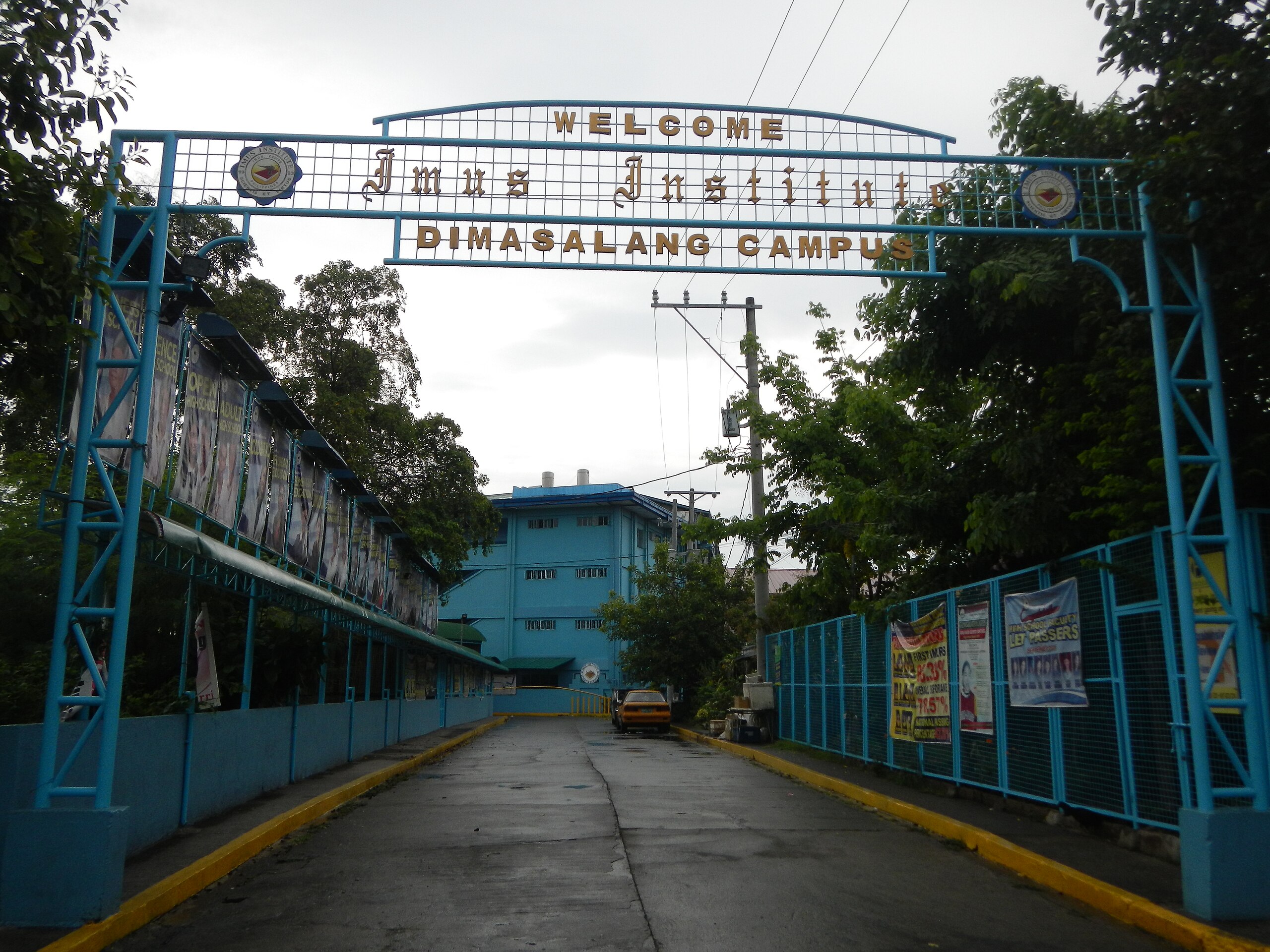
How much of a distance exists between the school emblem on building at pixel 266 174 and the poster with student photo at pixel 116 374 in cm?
118

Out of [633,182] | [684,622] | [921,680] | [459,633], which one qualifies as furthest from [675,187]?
[459,633]

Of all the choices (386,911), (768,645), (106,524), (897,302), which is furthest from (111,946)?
(768,645)

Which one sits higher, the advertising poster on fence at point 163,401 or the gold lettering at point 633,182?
the gold lettering at point 633,182

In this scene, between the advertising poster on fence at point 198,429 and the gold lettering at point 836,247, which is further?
the advertising poster on fence at point 198,429

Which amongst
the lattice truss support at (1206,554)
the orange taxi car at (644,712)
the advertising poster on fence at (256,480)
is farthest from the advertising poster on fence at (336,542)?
the orange taxi car at (644,712)

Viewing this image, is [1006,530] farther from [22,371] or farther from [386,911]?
[22,371]

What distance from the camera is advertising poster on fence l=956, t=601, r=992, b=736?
12.5 m

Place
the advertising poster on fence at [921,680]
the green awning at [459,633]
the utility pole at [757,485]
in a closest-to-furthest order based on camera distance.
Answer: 1. the advertising poster on fence at [921,680]
2. the utility pole at [757,485]
3. the green awning at [459,633]

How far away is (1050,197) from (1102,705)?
4649 millimetres

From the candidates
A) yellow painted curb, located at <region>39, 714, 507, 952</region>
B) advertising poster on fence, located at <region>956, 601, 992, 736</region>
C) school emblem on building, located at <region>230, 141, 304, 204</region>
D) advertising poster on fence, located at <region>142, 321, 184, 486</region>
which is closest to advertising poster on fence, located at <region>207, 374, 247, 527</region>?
advertising poster on fence, located at <region>142, 321, 184, 486</region>

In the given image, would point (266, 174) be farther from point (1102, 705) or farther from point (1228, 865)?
point (1102, 705)

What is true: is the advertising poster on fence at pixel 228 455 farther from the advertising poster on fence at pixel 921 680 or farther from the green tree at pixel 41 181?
the advertising poster on fence at pixel 921 680

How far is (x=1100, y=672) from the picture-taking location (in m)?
9.80

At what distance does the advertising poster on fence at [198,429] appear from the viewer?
9.88 m
